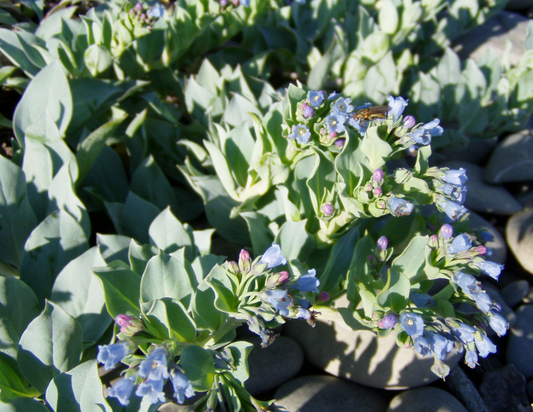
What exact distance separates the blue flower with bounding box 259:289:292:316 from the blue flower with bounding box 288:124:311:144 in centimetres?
61

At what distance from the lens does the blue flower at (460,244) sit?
1397 millimetres

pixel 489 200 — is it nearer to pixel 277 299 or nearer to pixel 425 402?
pixel 425 402

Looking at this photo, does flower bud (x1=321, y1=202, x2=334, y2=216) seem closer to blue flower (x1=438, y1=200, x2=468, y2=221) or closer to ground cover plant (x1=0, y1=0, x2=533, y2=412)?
ground cover plant (x1=0, y1=0, x2=533, y2=412)

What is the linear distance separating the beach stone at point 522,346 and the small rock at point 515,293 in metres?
0.13

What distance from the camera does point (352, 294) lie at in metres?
1.62

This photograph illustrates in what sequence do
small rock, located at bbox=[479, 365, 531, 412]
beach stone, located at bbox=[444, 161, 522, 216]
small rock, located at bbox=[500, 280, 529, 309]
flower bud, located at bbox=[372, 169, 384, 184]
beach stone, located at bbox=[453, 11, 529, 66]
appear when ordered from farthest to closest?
beach stone, located at bbox=[453, 11, 529, 66]
beach stone, located at bbox=[444, 161, 522, 216]
small rock, located at bbox=[500, 280, 529, 309]
small rock, located at bbox=[479, 365, 531, 412]
flower bud, located at bbox=[372, 169, 384, 184]

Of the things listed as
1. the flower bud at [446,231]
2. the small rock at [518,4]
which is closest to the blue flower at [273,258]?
the flower bud at [446,231]

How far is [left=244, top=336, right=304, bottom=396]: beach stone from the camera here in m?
1.99

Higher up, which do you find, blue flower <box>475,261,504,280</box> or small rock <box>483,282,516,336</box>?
blue flower <box>475,261,504,280</box>

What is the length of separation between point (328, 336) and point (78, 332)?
1204 millimetres

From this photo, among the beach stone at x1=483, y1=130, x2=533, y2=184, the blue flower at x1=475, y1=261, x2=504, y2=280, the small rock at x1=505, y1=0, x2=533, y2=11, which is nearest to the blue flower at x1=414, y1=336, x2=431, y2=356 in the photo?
the blue flower at x1=475, y1=261, x2=504, y2=280

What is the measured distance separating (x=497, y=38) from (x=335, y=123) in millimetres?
3307

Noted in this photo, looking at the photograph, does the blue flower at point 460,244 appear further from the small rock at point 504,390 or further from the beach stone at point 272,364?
the small rock at point 504,390

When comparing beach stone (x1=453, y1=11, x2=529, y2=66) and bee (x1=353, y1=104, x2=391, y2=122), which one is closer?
bee (x1=353, y1=104, x2=391, y2=122)
